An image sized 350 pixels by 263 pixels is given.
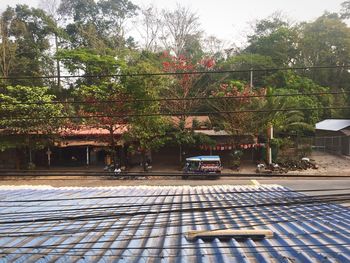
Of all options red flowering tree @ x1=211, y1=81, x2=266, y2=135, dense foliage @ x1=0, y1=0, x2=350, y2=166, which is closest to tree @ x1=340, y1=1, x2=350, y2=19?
dense foliage @ x1=0, y1=0, x2=350, y2=166

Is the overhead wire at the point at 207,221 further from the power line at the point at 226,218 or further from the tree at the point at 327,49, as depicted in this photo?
the tree at the point at 327,49

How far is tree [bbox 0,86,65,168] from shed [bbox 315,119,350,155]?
22557 mm

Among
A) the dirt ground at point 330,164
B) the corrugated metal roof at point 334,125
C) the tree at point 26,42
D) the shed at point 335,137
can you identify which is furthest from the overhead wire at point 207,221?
the tree at point 26,42

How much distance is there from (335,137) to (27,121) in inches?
980

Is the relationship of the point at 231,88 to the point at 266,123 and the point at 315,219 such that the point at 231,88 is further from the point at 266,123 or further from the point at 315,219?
the point at 315,219

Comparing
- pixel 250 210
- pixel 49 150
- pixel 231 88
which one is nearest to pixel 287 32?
pixel 231 88

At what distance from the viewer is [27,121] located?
77.3ft

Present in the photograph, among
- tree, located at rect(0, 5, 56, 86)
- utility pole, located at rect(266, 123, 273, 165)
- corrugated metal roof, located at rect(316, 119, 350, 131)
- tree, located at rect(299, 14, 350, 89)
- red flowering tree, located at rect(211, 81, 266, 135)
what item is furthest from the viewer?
tree, located at rect(299, 14, 350, 89)

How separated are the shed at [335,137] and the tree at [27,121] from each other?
888 inches

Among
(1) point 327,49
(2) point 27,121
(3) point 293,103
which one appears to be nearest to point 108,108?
(2) point 27,121

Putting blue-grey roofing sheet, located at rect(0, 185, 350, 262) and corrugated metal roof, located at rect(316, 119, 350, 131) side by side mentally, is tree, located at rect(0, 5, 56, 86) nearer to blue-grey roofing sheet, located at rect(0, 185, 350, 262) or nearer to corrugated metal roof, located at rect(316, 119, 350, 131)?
corrugated metal roof, located at rect(316, 119, 350, 131)

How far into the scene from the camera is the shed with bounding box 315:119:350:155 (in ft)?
96.4

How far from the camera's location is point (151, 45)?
42.4 metres

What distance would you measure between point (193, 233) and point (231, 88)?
78.8 ft
